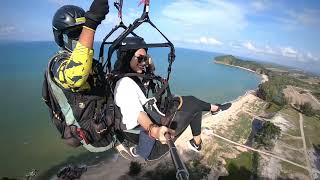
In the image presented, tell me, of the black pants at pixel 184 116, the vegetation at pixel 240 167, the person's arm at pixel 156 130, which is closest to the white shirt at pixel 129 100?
the person's arm at pixel 156 130

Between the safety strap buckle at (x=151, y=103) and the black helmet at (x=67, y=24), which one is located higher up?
the black helmet at (x=67, y=24)

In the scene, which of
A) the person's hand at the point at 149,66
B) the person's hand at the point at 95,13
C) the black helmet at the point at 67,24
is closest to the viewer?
the person's hand at the point at 95,13

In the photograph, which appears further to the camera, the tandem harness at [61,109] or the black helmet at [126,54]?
the black helmet at [126,54]

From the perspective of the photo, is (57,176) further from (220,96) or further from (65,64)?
(220,96)

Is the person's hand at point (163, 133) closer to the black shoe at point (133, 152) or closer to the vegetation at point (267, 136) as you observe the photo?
the black shoe at point (133, 152)

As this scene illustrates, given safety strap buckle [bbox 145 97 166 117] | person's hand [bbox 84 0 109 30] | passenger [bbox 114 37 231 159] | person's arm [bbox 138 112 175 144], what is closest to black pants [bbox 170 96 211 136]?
passenger [bbox 114 37 231 159]

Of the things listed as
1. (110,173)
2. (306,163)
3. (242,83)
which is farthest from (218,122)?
(242,83)
